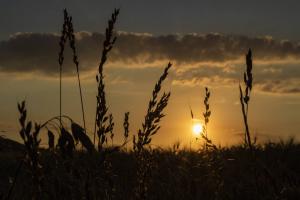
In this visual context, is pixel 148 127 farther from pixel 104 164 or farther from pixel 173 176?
pixel 173 176

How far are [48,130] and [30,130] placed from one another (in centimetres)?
81

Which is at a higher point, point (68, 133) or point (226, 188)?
point (68, 133)

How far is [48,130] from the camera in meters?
2.88

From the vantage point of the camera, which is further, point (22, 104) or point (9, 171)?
point (9, 171)

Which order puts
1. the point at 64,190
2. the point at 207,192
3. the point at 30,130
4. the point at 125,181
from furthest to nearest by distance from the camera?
the point at 125,181 → the point at 207,192 → the point at 64,190 → the point at 30,130

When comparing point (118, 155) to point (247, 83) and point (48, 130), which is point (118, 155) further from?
point (247, 83)

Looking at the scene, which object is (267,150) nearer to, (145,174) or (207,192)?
(207,192)

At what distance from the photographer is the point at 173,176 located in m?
6.62

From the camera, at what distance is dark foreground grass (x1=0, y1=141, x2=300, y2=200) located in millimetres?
2759

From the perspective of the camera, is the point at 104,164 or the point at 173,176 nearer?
the point at 104,164

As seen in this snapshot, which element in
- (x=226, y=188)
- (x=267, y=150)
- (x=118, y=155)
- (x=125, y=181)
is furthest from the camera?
(x=118, y=155)

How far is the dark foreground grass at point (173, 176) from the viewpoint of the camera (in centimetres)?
276

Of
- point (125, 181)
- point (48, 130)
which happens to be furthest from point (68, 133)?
point (125, 181)

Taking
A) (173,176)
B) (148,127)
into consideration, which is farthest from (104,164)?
(173,176)
